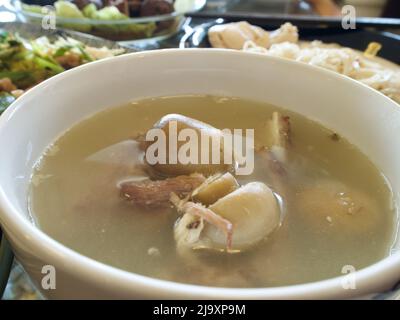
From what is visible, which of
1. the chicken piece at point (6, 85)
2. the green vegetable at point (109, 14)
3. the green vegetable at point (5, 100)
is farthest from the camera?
the green vegetable at point (109, 14)

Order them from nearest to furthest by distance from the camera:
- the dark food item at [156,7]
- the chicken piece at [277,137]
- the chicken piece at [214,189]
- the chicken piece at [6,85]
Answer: the chicken piece at [214,189] < the chicken piece at [277,137] < the chicken piece at [6,85] < the dark food item at [156,7]

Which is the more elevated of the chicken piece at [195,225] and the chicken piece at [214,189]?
the chicken piece at [214,189]

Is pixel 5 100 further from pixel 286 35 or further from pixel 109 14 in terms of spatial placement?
pixel 286 35

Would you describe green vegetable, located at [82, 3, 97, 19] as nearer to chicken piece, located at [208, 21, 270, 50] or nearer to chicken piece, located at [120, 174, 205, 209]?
chicken piece, located at [208, 21, 270, 50]

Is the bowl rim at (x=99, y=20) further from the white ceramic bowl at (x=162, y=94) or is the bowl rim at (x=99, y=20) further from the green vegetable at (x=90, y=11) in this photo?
the white ceramic bowl at (x=162, y=94)

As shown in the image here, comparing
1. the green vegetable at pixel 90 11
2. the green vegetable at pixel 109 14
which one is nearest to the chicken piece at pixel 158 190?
the green vegetable at pixel 109 14

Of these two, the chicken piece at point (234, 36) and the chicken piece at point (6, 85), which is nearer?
the chicken piece at point (6, 85)

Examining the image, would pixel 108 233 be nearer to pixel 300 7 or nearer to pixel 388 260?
pixel 388 260
